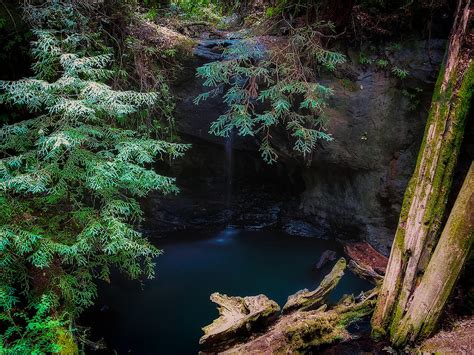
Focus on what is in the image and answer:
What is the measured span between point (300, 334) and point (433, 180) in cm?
246

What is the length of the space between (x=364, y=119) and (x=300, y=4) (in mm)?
2378

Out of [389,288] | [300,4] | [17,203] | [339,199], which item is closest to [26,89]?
[17,203]

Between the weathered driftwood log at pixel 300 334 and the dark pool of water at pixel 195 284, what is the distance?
1.46 m

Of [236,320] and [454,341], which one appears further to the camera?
[236,320]

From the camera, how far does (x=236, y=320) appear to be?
395 cm

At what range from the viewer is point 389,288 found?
422cm

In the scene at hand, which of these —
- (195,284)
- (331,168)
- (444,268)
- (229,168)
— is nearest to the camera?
(444,268)

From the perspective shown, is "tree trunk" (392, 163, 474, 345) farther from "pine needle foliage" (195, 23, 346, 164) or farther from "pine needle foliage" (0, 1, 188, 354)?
"pine needle foliage" (0, 1, 188, 354)

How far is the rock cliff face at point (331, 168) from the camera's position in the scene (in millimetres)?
5977

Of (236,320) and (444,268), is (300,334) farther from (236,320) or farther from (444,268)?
(444,268)

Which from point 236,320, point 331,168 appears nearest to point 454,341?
point 236,320

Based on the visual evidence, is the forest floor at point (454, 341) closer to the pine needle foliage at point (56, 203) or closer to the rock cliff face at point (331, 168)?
the rock cliff face at point (331, 168)

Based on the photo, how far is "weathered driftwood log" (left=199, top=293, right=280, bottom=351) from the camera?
3777 mm

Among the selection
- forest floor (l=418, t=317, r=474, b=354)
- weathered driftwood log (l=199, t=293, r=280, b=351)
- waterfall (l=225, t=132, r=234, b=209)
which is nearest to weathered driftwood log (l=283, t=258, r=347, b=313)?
weathered driftwood log (l=199, t=293, r=280, b=351)
